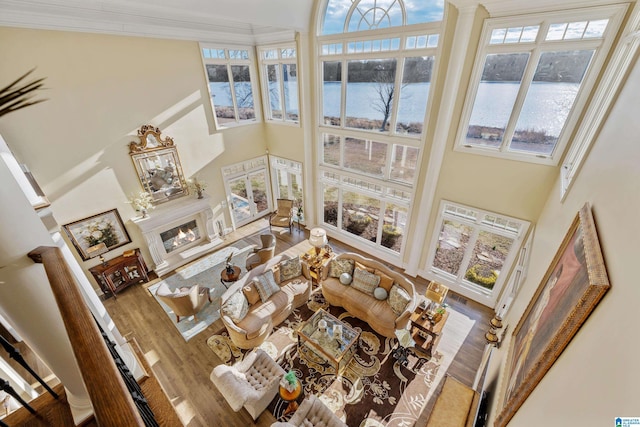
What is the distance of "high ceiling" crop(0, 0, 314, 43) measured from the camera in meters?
4.48

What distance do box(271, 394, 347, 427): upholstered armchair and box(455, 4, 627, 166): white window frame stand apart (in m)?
5.22

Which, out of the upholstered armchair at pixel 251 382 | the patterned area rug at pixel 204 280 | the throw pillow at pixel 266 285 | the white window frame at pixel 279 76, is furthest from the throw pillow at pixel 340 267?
the white window frame at pixel 279 76

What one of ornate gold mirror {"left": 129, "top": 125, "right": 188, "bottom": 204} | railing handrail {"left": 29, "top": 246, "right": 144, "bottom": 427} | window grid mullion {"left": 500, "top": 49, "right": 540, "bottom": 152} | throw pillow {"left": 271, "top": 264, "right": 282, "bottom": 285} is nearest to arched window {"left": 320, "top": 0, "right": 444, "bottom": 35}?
window grid mullion {"left": 500, "top": 49, "right": 540, "bottom": 152}

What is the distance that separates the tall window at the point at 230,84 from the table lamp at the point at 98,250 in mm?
4415

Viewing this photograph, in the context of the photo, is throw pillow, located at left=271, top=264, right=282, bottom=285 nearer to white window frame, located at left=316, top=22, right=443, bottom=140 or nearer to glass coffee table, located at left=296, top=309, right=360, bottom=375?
glass coffee table, located at left=296, top=309, right=360, bottom=375

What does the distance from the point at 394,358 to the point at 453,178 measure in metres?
3.87

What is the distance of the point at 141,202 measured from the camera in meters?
6.58

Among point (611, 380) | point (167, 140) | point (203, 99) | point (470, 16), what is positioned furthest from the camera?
point (203, 99)

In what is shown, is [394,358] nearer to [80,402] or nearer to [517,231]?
[517,231]

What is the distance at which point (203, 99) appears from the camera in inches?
287

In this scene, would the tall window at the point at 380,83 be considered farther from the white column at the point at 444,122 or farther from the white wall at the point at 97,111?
the white wall at the point at 97,111

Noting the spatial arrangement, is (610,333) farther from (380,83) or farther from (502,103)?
(380,83)

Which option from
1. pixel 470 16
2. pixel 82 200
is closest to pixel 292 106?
pixel 470 16

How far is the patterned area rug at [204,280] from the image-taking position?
586cm
